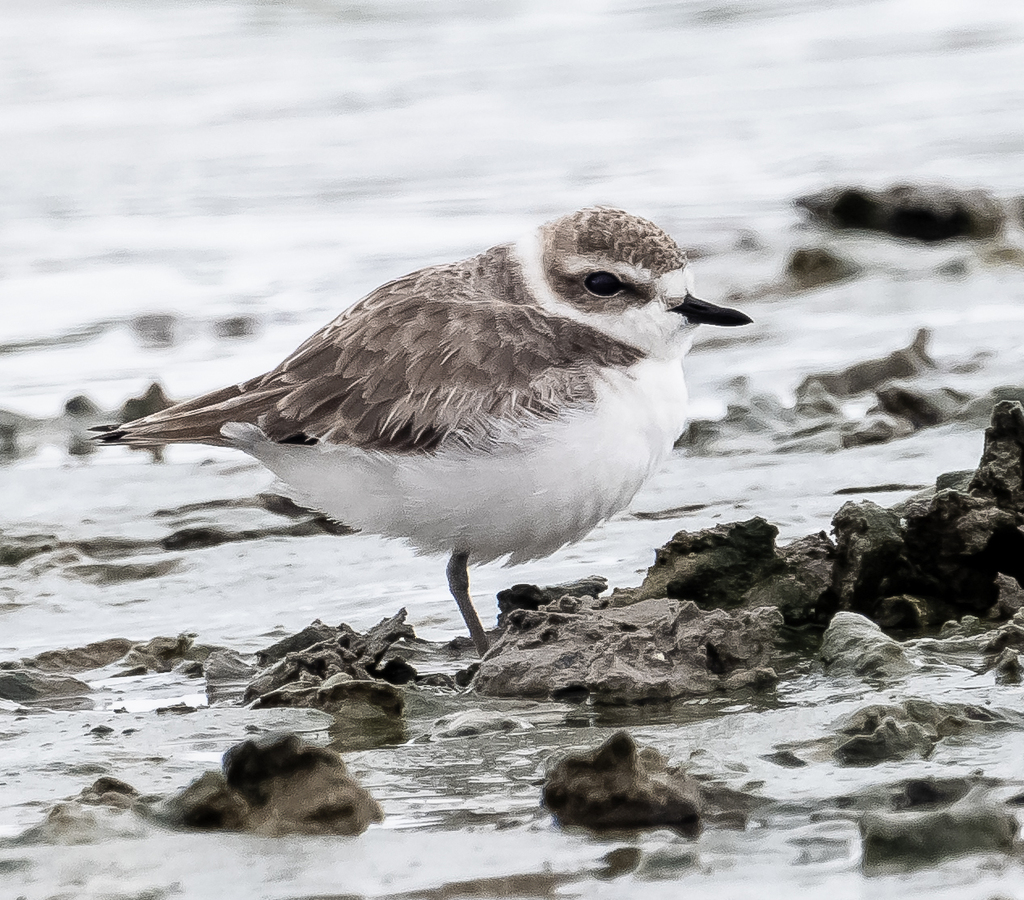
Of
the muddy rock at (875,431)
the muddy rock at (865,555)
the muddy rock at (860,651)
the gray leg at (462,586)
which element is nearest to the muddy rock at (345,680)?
the gray leg at (462,586)

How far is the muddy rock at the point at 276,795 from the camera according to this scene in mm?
3598

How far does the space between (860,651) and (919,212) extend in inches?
266

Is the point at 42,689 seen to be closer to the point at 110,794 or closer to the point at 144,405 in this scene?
the point at 110,794

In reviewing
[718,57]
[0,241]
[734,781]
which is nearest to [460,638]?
[734,781]

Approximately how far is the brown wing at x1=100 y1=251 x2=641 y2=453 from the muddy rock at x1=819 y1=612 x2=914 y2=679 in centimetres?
96

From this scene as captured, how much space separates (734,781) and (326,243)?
8082 mm

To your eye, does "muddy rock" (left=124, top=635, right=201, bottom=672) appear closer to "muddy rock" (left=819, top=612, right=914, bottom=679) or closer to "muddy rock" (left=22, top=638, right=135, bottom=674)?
"muddy rock" (left=22, top=638, right=135, bottom=674)

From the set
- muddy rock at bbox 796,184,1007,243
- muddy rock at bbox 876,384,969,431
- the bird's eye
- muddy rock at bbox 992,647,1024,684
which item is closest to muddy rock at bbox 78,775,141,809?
muddy rock at bbox 992,647,1024,684

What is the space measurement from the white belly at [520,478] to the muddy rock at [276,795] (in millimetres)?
1512

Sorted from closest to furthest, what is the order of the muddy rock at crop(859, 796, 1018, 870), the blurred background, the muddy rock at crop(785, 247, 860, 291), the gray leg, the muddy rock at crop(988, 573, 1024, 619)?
1. the muddy rock at crop(859, 796, 1018, 870)
2. the muddy rock at crop(988, 573, 1024, 619)
3. the gray leg
4. the blurred background
5. the muddy rock at crop(785, 247, 860, 291)

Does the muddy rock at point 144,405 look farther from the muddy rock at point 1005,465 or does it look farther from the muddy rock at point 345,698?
the muddy rock at point 1005,465

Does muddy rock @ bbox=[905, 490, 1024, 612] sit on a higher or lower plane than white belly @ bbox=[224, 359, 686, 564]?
lower

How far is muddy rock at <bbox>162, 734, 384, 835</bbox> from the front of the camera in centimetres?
360

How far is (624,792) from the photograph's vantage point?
3484 mm
